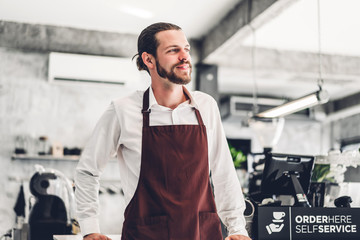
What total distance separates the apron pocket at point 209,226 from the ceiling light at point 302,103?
2452mm

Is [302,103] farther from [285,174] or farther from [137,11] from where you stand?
[137,11]

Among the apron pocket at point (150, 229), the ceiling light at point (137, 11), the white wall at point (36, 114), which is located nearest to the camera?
the apron pocket at point (150, 229)

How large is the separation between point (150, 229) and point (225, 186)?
11.8 inches

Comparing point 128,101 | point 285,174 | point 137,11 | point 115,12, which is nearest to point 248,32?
point 137,11

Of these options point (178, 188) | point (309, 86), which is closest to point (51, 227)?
point (178, 188)

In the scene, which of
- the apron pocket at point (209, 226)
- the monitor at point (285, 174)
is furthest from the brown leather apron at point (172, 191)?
the monitor at point (285, 174)

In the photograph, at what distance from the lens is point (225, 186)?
56.7 inches

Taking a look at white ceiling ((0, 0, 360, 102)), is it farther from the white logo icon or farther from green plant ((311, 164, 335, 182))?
the white logo icon

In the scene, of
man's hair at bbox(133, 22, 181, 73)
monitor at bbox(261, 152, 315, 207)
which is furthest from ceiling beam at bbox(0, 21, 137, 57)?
man's hair at bbox(133, 22, 181, 73)

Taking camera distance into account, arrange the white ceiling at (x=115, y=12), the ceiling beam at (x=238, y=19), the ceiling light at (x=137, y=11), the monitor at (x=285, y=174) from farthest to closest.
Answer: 1. the ceiling light at (x=137, y=11)
2. the white ceiling at (x=115, y=12)
3. the ceiling beam at (x=238, y=19)
4. the monitor at (x=285, y=174)

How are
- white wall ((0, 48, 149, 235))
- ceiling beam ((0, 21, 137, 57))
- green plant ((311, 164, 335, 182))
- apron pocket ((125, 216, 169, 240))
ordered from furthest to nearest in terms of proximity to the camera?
ceiling beam ((0, 21, 137, 57)), white wall ((0, 48, 149, 235)), green plant ((311, 164, 335, 182)), apron pocket ((125, 216, 169, 240))

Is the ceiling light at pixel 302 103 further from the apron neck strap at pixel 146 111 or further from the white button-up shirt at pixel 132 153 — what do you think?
the apron neck strap at pixel 146 111

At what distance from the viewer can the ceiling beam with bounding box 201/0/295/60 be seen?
390cm

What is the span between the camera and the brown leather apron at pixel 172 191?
1297 mm
